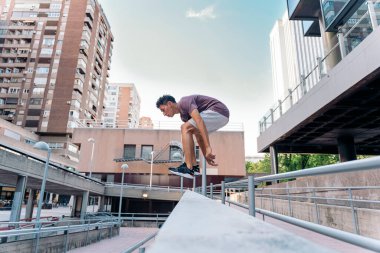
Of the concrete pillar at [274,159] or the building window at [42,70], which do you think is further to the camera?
the building window at [42,70]

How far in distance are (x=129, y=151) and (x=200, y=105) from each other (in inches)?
1207

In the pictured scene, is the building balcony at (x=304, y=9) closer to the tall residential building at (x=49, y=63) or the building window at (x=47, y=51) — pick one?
the tall residential building at (x=49, y=63)

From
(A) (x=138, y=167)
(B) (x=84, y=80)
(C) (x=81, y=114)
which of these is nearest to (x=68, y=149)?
(C) (x=81, y=114)

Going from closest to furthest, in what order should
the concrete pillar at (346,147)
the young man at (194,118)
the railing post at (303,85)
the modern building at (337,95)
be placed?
the young man at (194,118), the modern building at (337,95), the railing post at (303,85), the concrete pillar at (346,147)

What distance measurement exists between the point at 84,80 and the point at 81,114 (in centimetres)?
815

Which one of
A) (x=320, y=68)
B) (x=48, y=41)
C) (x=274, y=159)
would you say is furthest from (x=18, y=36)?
(x=320, y=68)

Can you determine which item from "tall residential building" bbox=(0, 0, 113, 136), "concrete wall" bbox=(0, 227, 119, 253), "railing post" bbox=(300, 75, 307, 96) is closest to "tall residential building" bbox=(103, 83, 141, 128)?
"tall residential building" bbox=(0, 0, 113, 136)

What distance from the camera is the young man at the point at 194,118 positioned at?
3.92 m

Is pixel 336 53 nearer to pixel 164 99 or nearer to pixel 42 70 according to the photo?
pixel 164 99

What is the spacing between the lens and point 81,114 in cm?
5659

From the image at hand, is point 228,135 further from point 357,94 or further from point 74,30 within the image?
point 74,30

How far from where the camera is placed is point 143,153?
33406mm

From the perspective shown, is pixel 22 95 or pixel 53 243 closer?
pixel 53 243

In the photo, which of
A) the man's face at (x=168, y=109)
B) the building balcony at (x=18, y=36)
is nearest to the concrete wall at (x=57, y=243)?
the man's face at (x=168, y=109)
